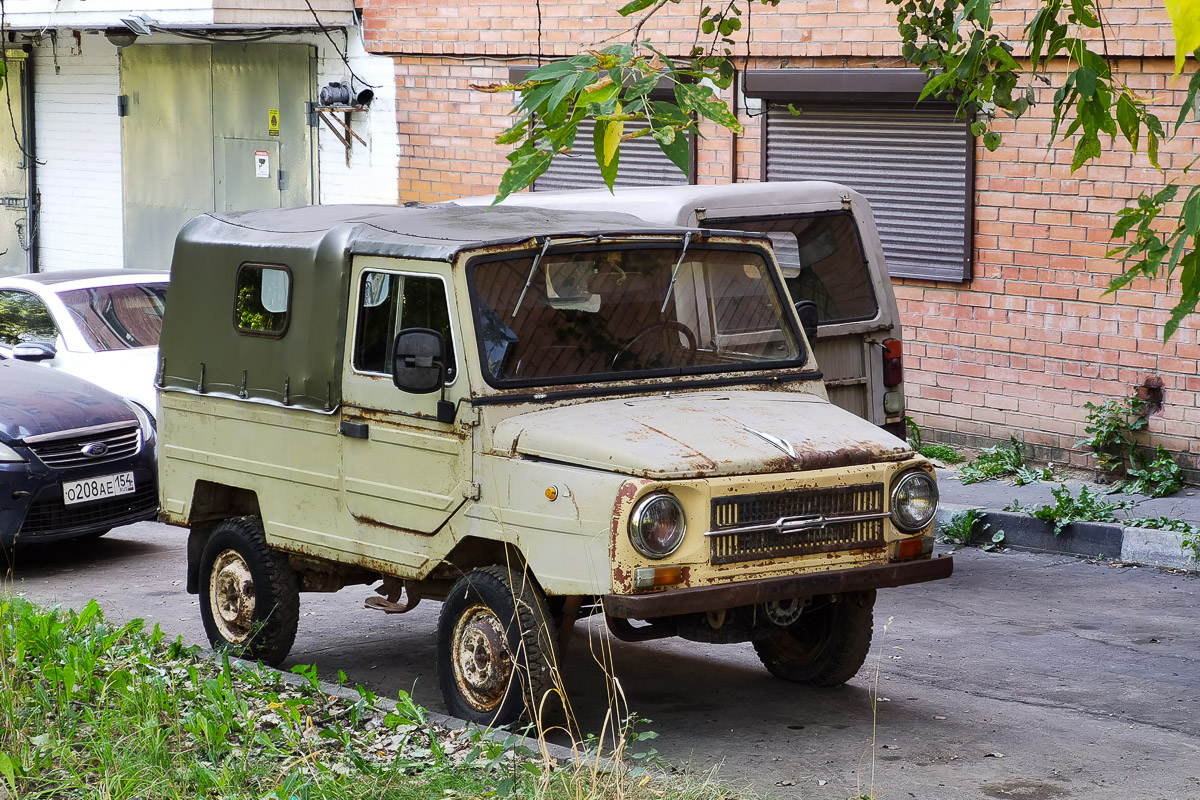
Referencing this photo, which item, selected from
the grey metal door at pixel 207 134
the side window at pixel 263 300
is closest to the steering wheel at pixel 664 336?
the side window at pixel 263 300

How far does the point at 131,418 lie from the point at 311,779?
5.43 metres

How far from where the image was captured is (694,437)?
5562mm

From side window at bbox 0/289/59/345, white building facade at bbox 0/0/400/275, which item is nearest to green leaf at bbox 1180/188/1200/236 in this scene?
side window at bbox 0/289/59/345

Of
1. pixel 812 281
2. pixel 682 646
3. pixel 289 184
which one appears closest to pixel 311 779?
pixel 682 646

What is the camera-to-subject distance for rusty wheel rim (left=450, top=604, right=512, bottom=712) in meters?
5.64

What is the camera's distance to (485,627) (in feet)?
18.8

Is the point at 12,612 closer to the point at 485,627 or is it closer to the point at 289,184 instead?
the point at 485,627

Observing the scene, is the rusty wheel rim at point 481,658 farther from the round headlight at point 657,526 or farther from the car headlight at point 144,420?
the car headlight at point 144,420

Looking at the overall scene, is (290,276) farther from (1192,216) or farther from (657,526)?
(1192,216)

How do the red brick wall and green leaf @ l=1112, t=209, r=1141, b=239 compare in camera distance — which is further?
the red brick wall

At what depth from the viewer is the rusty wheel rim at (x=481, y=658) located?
18.5 ft

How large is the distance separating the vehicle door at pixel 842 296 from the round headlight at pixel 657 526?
348cm

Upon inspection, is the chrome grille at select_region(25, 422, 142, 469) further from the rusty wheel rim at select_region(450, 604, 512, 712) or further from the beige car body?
the rusty wheel rim at select_region(450, 604, 512, 712)

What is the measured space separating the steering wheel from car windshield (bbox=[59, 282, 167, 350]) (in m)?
5.94
